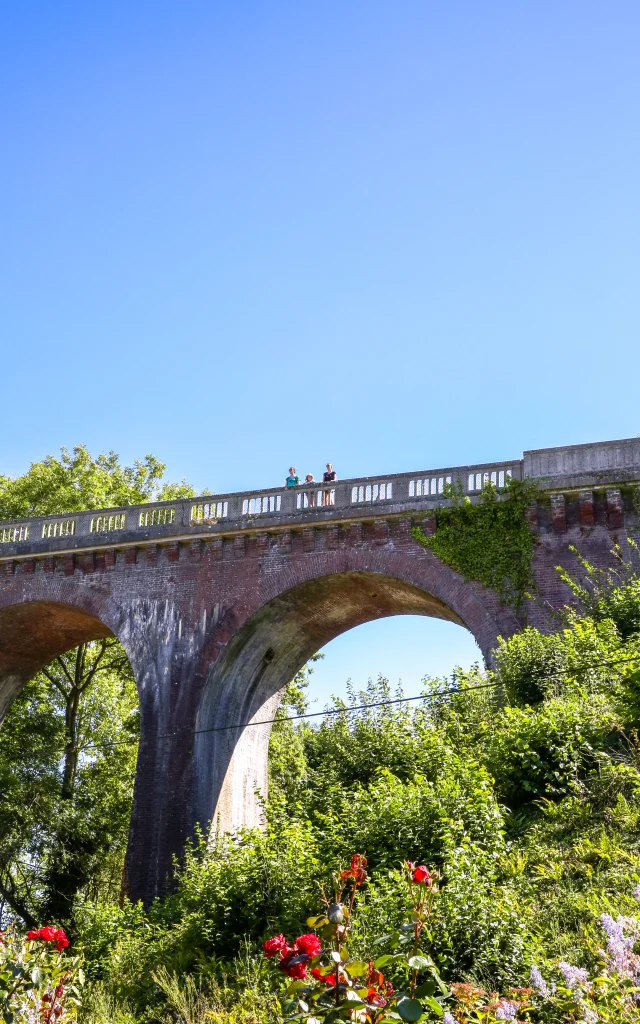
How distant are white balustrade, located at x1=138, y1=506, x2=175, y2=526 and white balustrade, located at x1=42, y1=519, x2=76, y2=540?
5.57ft

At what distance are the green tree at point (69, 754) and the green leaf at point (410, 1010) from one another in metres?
21.5

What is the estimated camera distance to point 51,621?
24078 mm

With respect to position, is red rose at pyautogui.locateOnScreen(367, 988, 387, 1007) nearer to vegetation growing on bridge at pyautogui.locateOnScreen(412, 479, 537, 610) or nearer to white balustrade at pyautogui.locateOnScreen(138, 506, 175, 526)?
vegetation growing on bridge at pyautogui.locateOnScreen(412, 479, 537, 610)

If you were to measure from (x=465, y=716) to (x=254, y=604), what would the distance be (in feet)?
18.3

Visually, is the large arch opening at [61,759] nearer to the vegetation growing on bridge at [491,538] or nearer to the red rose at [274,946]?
the vegetation growing on bridge at [491,538]

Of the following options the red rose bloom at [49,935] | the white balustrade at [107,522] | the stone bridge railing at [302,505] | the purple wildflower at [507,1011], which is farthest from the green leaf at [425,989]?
the white balustrade at [107,522]

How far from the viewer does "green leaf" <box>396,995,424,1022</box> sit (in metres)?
4.99

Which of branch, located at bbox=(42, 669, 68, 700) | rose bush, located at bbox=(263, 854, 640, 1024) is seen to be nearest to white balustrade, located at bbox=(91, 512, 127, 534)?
branch, located at bbox=(42, 669, 68, 700)

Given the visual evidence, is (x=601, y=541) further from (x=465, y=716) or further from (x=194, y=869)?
(x=194, y=869)

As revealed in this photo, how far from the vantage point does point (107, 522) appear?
23250 mm

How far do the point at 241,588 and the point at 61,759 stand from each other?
11807 mm

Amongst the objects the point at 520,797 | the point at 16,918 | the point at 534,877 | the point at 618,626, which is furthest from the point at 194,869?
the point at 16,918

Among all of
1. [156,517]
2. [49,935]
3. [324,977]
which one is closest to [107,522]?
[156,517]

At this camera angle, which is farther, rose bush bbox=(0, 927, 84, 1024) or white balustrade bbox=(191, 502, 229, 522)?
white balustrade bbox=(191, 502, 229, 522)
